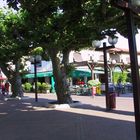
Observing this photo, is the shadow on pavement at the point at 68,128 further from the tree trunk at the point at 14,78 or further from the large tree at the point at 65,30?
the tree trunk at the point at 14,78

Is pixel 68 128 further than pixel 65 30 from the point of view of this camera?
No

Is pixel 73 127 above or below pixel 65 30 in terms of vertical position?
below

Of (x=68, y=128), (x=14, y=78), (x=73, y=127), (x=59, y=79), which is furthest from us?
(x=14, y=78)

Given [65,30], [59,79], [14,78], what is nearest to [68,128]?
[65,30]

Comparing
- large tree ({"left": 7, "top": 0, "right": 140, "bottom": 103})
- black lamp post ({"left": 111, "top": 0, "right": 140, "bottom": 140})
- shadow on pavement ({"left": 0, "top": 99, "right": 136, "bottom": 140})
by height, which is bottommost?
shadow on pavement ({"left": 0, "top": 99, "right": 136, "bottom": 140})

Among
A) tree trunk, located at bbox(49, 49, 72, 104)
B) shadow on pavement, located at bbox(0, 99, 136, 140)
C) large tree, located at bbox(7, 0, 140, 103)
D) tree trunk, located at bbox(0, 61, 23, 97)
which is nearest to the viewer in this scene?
shadow on pavement, located at bbox(0, 99, 136, 140)

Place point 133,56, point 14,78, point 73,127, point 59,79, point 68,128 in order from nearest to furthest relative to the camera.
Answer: point 133,56, point 68,128, point 73,127, point 59,79, point 14,78

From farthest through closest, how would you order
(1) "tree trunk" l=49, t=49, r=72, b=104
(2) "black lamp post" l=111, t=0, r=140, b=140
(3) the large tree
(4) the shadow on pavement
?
1. (1) "tree trunk" l=49, t=49, r=72, b=104
2. (3) the large tree
3. (4) the shadow on pavement
4. (2) "black lamp post" l=111, t=0, r=140, b=140

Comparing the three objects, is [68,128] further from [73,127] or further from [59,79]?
[59,79]

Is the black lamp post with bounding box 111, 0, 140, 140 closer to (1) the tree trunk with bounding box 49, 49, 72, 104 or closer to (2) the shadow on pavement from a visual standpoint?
(2) the shadow on pavement

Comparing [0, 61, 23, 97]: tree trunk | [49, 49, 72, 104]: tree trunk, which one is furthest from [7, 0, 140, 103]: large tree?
[0, 61, 23, 97]: tree trunk

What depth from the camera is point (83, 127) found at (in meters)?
12.3

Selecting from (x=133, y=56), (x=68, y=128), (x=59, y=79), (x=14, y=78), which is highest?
(x=14, y=78)

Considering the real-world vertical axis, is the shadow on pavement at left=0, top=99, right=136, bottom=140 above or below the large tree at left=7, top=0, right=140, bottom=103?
below
